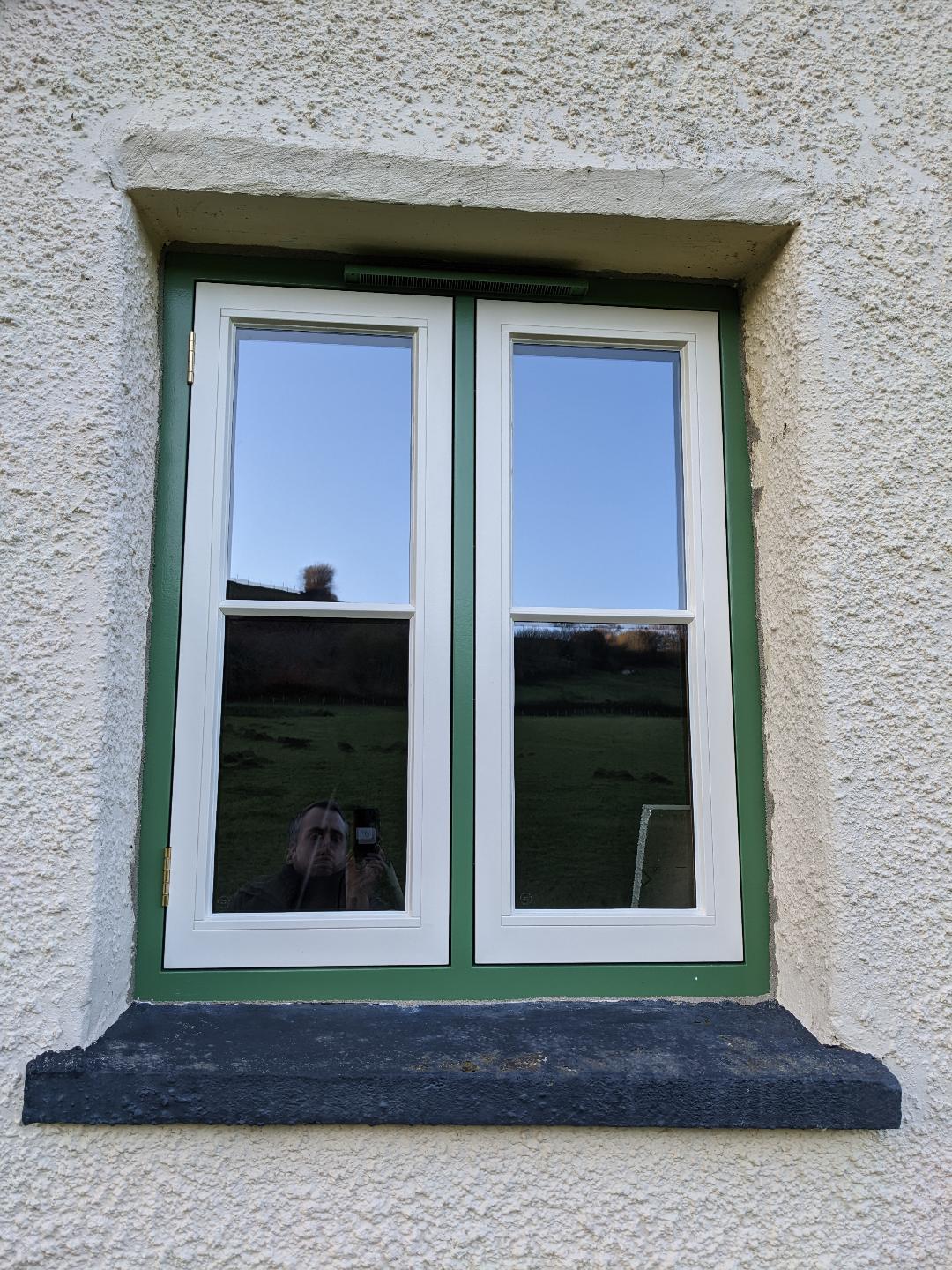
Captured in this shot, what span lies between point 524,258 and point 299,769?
1.29m

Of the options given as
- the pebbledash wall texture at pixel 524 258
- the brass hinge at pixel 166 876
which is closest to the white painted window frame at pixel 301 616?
the brass hinge at pixel 166 876

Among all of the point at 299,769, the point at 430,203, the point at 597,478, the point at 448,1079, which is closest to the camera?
the point at 448,1079

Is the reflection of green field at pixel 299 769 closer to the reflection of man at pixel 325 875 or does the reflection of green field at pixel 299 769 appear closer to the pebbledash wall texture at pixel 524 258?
the reflection of man at pixel 325 875

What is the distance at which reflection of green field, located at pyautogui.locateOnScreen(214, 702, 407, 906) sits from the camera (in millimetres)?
1807

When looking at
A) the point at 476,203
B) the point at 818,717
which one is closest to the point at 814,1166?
the point at 818,717

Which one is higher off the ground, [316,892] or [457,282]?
[457,282]

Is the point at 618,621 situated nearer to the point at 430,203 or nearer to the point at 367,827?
the point at 367,827

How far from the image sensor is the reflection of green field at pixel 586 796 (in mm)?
1842

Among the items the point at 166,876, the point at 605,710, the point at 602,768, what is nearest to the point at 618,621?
the point at 605,710

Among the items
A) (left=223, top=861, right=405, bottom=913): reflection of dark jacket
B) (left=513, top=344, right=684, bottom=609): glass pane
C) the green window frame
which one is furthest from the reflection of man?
(left=513, top=344, right=684, bottom=609): glass pane

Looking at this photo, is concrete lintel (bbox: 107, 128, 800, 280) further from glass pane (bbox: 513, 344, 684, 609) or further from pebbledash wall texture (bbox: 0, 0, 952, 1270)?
glass pane (bbox: 513, 344, 684, 609)

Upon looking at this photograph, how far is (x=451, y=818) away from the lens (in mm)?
1800

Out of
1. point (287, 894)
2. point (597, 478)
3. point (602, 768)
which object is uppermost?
point (597, 478)

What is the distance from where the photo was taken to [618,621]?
191 centimetres
